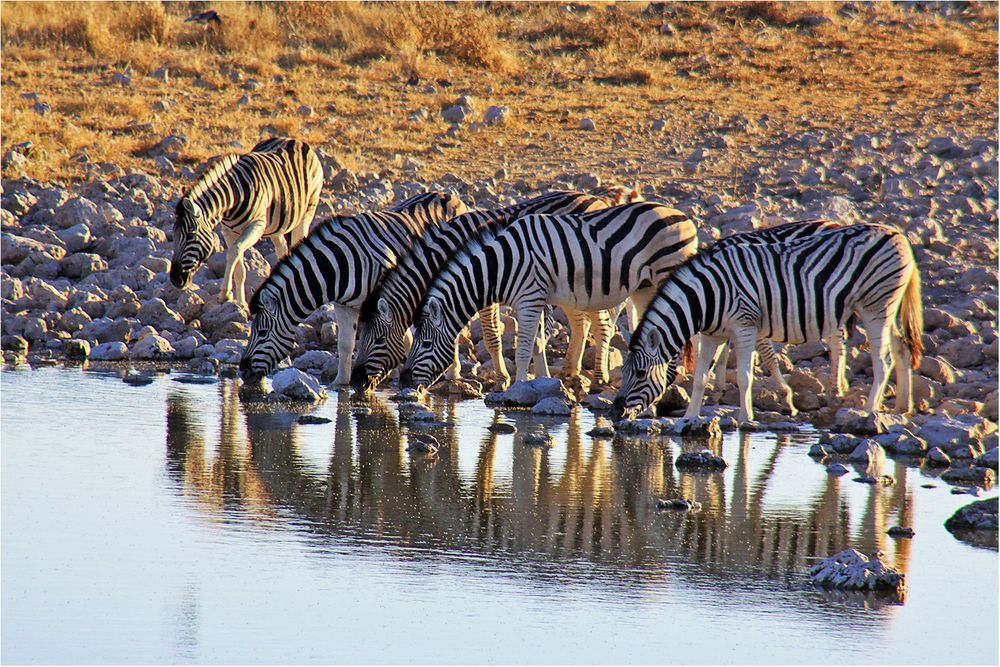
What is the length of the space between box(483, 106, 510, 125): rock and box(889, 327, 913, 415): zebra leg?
981 cm

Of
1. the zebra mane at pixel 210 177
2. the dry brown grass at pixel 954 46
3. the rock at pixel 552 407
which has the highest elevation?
the dry brown grass at pixel 954 46

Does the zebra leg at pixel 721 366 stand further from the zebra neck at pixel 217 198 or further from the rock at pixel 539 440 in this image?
the zebra neck at pixel 217 198

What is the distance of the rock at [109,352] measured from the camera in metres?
12.3

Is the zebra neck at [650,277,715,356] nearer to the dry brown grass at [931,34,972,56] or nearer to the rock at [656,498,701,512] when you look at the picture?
the rock at [656,498,701,512]

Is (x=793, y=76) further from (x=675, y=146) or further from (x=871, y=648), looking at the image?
(x=871, y=648)

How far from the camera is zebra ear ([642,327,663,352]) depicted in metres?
9.85

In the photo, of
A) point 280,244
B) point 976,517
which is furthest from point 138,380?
point 976,517

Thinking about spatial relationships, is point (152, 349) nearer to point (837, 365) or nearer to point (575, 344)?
point (575, 344)

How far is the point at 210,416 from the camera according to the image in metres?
10.1

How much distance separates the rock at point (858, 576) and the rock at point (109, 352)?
7.53 metres

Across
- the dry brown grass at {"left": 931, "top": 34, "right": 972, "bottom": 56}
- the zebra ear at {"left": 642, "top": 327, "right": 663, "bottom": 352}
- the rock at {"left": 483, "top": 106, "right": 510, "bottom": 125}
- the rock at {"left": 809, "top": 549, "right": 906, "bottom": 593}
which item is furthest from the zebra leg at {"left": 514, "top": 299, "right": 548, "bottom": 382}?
Result: the dry brown grass at {"left": 931, "top": 34, "right": 972, "bottom": 56}

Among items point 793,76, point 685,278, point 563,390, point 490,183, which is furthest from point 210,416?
point 793,76

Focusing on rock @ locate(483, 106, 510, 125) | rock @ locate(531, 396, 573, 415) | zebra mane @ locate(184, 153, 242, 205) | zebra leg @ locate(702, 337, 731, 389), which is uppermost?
rock @ locate(483, 106, 510, 125)

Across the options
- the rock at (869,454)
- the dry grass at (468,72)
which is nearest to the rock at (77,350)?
the dry grass at (468,72)
